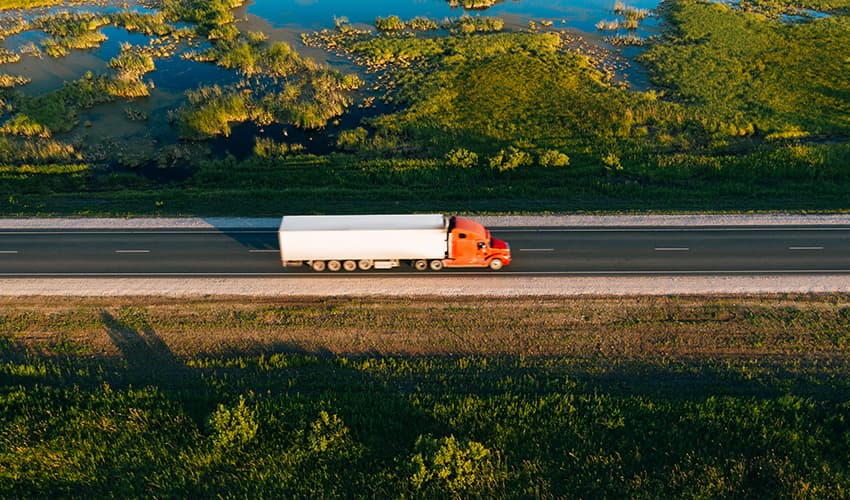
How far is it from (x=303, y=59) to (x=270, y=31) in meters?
16.1

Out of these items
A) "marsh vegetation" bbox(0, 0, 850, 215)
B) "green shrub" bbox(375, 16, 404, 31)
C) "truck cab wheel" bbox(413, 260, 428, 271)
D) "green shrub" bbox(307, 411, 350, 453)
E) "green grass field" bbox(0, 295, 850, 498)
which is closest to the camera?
"green grass field" bbox(0, 295, 850, 498)

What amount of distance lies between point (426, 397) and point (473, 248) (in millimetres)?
9979

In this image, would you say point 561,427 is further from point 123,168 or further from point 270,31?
point 270,31

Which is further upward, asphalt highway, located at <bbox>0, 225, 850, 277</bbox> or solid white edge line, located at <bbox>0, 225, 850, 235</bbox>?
solid white edge line, located at <bbox>0, 225, 850, 235</bbox>

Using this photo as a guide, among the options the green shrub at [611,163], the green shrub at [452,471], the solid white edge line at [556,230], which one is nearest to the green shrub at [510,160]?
the green shrub at [611,163]

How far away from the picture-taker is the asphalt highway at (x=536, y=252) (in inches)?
1176

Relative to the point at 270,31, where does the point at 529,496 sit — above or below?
below

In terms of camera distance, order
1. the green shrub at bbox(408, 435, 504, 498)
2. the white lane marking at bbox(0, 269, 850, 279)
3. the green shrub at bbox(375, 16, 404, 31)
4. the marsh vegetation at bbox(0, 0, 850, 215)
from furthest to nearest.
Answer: the green shrub at bbox(375, 16, 404, 31) → the marsh vegetation at bbox(0, 0, 850, 215) → the white lane marking at bbox(0, 269, 850, 279) → the green shrub at bbox(408, 435, 504, 498)

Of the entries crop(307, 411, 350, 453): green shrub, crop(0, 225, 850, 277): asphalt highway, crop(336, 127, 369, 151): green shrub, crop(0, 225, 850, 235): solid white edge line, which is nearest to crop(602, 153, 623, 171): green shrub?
crop(0, 225, 850, 235): solid white edge line

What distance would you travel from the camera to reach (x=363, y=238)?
27.5 m

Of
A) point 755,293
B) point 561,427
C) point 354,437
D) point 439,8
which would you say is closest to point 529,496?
point 561,427

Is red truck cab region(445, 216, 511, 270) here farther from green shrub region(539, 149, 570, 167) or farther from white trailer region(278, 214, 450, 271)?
green shrub region(539, 149, 570, 167)

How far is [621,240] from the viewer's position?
32.0 meters

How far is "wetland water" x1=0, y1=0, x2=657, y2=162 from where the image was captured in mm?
47906
